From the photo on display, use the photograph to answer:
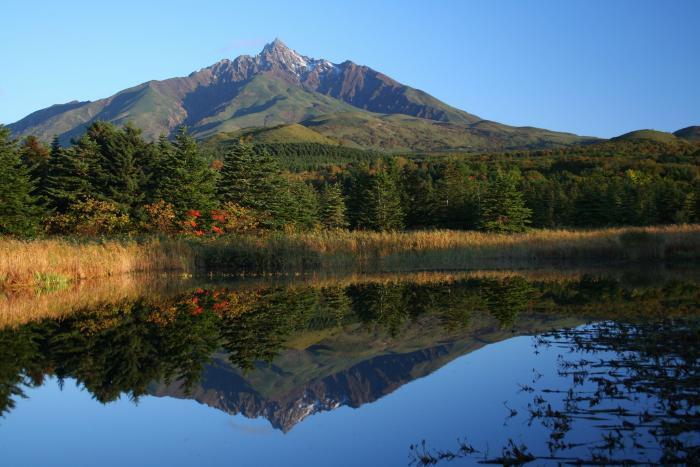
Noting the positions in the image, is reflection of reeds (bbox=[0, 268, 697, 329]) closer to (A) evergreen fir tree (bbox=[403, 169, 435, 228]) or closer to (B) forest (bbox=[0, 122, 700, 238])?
(B) forest (bbox=[0, 122, 700, 238])

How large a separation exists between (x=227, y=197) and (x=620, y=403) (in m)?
42.9

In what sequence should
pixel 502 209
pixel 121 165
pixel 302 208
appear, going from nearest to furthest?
pixel 121 165
pixel 502 209
pixel 302 208

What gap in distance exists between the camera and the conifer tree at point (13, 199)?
114 feet

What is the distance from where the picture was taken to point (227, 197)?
47688mm

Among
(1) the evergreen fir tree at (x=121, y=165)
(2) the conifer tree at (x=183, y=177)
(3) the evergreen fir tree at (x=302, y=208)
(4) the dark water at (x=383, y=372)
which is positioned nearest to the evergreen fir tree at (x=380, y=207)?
(3) the evergreen fir tree at (x=302, y=208)

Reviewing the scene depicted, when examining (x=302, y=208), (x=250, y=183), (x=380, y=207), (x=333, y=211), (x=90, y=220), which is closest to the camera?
(x=90, y=220)

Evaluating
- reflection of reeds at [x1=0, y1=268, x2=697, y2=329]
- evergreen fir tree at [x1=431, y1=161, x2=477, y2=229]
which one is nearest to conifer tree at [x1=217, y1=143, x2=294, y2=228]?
reflection of reeds at [x1=0, y1=268, x2=697, y2=329]

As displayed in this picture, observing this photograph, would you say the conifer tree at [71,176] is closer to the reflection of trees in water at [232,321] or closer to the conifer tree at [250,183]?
the conifer tree at [250,183]

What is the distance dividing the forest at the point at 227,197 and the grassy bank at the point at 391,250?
8.00 m

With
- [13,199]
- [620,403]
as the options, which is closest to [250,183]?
[13,199]

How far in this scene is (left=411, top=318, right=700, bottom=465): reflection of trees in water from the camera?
5.45 meters

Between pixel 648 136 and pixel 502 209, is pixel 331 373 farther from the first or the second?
pixel 648 136

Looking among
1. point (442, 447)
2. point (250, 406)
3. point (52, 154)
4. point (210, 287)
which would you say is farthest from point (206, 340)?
point (52, 154)

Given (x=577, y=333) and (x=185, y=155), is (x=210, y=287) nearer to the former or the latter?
(x=577, y=333)
